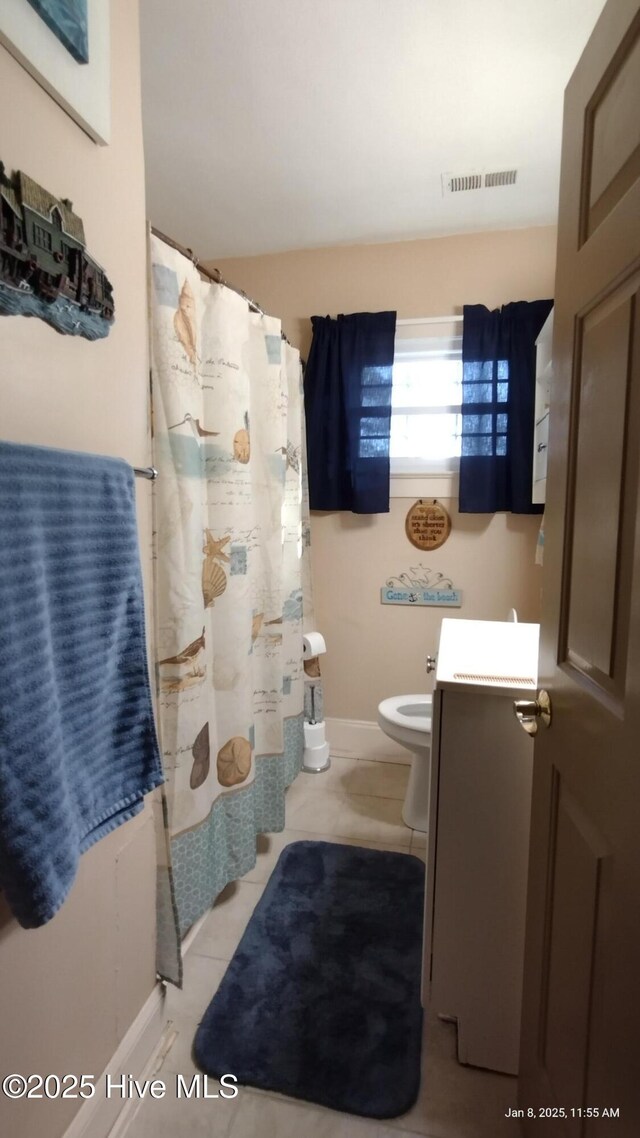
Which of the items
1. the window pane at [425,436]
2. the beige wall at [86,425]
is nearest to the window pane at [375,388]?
the window pane at [425,436]

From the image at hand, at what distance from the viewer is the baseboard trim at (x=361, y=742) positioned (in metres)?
2.72

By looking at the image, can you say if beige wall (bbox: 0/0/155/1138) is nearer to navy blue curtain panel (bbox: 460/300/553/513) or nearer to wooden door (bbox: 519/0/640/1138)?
wooden door (bbox: 519/0/640/1138)

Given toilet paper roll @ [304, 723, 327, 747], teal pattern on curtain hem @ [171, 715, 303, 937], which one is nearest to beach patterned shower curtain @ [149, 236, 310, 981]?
teal pattern on curtain hem @ [171, 715, 303, 937]

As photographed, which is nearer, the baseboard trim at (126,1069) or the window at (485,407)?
the baseboard trim at (126,1069)

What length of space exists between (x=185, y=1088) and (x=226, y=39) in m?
2.55

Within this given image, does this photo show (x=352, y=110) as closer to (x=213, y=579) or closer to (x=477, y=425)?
(x=477, y=425)

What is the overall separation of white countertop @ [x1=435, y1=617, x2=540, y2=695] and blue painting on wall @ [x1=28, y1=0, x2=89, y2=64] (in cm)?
132

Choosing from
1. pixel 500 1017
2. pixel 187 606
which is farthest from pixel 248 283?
pixel 500 1017

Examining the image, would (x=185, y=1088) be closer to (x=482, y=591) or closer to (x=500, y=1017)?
(x=500, y=1017)

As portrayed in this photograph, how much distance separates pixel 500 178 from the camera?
199 cm

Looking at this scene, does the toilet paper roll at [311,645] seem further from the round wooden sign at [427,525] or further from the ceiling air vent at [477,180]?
the ceiling air vent at [477,180]

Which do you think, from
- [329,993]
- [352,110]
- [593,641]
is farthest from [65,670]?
[352,110]

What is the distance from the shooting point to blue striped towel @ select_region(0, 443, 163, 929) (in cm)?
69

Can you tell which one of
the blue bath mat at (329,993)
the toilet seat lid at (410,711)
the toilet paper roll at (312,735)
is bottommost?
the blue bath mat at (329,993)
